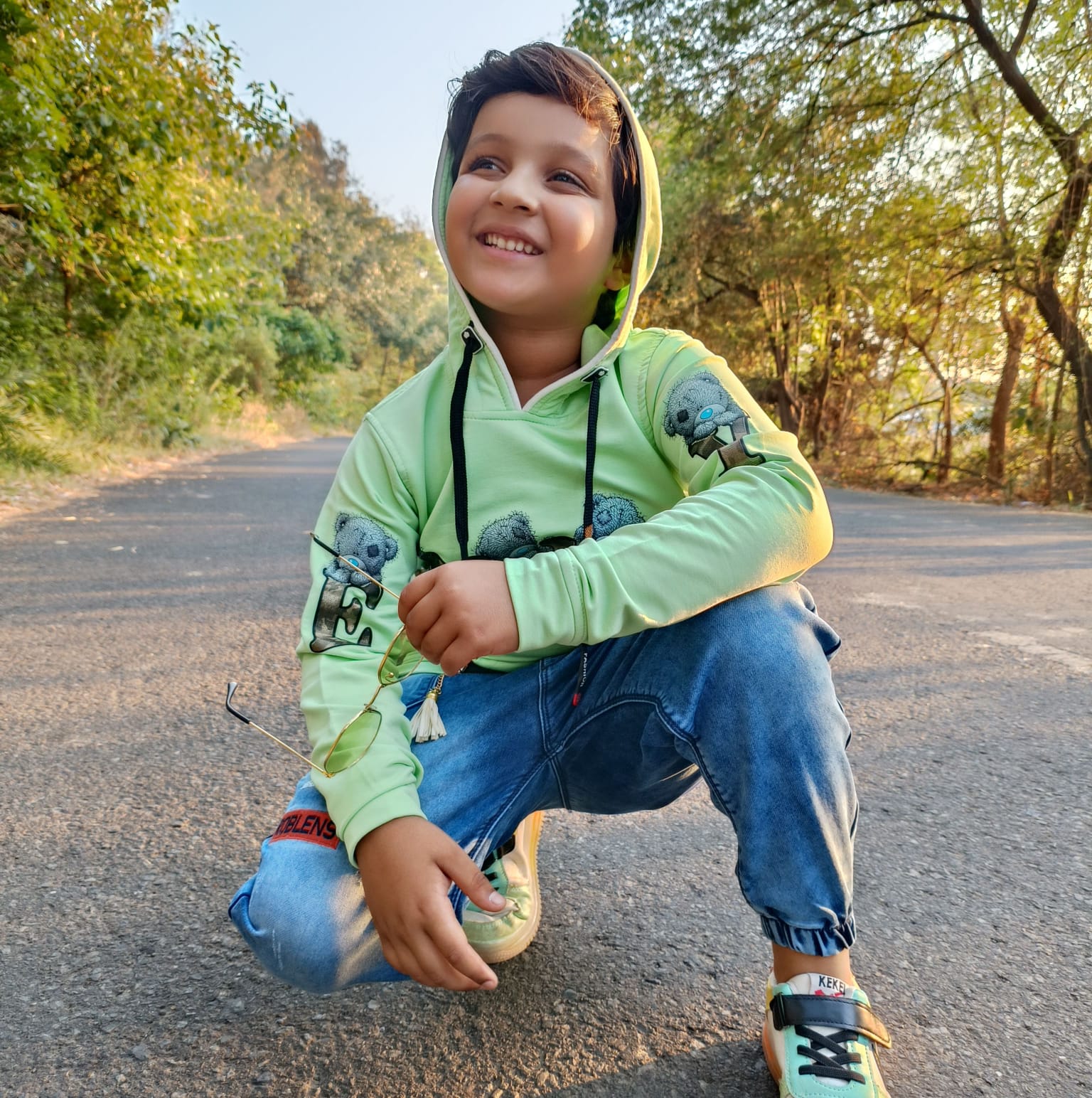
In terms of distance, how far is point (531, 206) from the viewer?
1385 millimetres

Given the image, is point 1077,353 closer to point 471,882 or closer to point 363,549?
point 363,549

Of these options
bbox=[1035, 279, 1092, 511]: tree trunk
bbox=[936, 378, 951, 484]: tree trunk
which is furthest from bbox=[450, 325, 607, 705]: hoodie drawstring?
bbox=[936, 378, 951, 484]: tree trunk

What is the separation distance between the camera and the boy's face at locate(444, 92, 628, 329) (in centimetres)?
141


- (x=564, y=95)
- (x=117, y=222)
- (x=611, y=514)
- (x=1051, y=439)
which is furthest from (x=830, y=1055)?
(x=1051, y=439)

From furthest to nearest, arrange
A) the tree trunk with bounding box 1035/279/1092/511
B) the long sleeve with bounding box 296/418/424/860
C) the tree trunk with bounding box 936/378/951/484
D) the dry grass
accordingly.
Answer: the tree trunk with bounding box 936/378/951/484 → the tree trunk with bounding box 1035/279/1092/511 → the dry grass → the long sleeve with bounding box 296/418/424/860

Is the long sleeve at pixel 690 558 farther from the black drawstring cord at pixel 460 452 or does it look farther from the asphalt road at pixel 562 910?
the asphalt road at pixel 562 910

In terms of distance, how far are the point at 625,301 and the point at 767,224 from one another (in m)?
11.7

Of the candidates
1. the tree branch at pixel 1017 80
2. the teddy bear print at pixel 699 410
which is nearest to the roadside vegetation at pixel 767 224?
the tree branch at pixel 1017 80

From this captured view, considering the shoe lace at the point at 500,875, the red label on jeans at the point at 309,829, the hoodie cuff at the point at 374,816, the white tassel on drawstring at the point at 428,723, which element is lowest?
the shoe lace at the point at 500,875

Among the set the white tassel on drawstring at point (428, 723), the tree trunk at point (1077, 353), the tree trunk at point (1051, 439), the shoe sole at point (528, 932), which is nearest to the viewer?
the white tassel on drawstring at point (428, 723)

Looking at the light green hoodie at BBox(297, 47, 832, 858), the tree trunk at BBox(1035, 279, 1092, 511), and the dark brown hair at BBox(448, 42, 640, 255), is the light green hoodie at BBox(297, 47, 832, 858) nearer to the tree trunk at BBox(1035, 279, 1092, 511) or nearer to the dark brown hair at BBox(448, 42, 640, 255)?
the dark brown hair at BBox(448, 42, 640, 255)

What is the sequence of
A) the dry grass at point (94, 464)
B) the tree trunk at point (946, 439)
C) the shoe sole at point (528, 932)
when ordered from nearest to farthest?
the shoe sole at point (528, 932) < the dry grass at point (94, 464) < the tree trunk at point (946, 439)

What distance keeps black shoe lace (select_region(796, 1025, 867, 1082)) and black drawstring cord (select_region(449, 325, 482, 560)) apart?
0.79 metres

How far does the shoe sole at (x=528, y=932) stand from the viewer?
1375 millimetres
